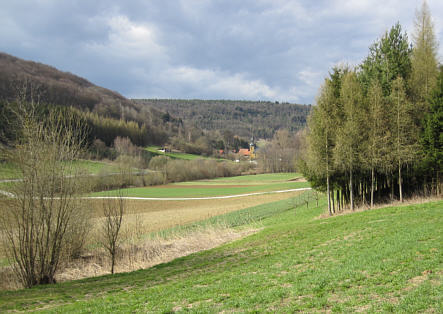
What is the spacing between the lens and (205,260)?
13320 mm

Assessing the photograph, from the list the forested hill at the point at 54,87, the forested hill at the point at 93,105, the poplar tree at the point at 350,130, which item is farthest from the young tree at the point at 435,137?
the forested hill at the point at 54,87

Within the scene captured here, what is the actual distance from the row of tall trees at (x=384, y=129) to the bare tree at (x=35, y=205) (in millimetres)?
15831

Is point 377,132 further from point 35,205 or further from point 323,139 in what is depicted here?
point 35,205

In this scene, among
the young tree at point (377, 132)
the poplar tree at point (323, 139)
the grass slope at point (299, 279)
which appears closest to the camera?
the grass slope at point (299, 279)

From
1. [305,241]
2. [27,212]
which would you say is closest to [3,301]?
[27,212]

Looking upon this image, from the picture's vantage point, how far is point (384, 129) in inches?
813

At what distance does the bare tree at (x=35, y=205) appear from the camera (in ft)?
41.9

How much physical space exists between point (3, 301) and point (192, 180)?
70.8m

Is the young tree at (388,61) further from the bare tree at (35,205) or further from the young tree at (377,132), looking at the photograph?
the bare tree at (35,205)

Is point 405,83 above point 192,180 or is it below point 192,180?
above

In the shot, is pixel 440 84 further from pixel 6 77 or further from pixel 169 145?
pixel 6 77

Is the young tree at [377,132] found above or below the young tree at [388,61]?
below

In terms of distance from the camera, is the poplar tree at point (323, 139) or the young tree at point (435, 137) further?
the poplar tree at point (323, 139)

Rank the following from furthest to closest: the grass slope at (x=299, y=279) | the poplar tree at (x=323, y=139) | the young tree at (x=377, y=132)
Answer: the poplar tree at (x=323, y=139)
the young tree at (x=377, y=132)
the grass slope at (x=299, y=279)
